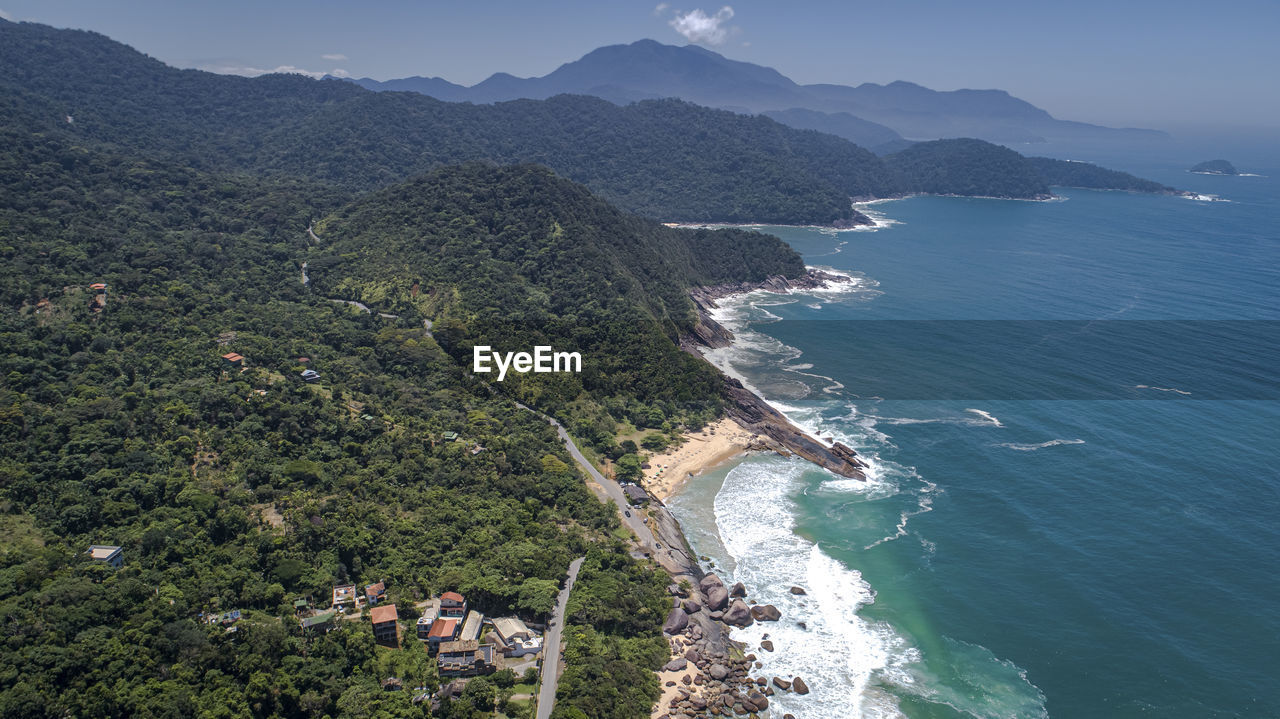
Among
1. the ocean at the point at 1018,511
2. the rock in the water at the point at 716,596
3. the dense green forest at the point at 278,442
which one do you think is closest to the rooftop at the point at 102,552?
the dense green forest at the point at 278,442

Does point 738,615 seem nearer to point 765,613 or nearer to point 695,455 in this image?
point 765,613

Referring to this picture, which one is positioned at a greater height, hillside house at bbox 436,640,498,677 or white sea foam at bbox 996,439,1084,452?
white sea foam at bbox 996,439,1084,452

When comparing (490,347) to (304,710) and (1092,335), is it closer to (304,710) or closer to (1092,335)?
(304,710)

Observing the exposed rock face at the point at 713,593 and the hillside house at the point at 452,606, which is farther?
the exposed rock face at the point at 713,593

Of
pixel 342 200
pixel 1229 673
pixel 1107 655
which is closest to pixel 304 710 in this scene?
pixel 1107 655

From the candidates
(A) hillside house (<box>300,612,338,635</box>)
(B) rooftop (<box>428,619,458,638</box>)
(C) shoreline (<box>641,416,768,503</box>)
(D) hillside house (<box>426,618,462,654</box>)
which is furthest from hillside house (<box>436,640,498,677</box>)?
(C) shoreline (<box>641,416,768,503</box>)

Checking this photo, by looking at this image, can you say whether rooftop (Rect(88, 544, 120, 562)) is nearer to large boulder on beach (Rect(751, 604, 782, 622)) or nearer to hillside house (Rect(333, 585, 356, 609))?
hillside house (Rect(333, 585, 356, 609))

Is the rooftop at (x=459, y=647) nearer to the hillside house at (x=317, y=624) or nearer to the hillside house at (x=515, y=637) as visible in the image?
the hillside house at (x=515, y=637)
